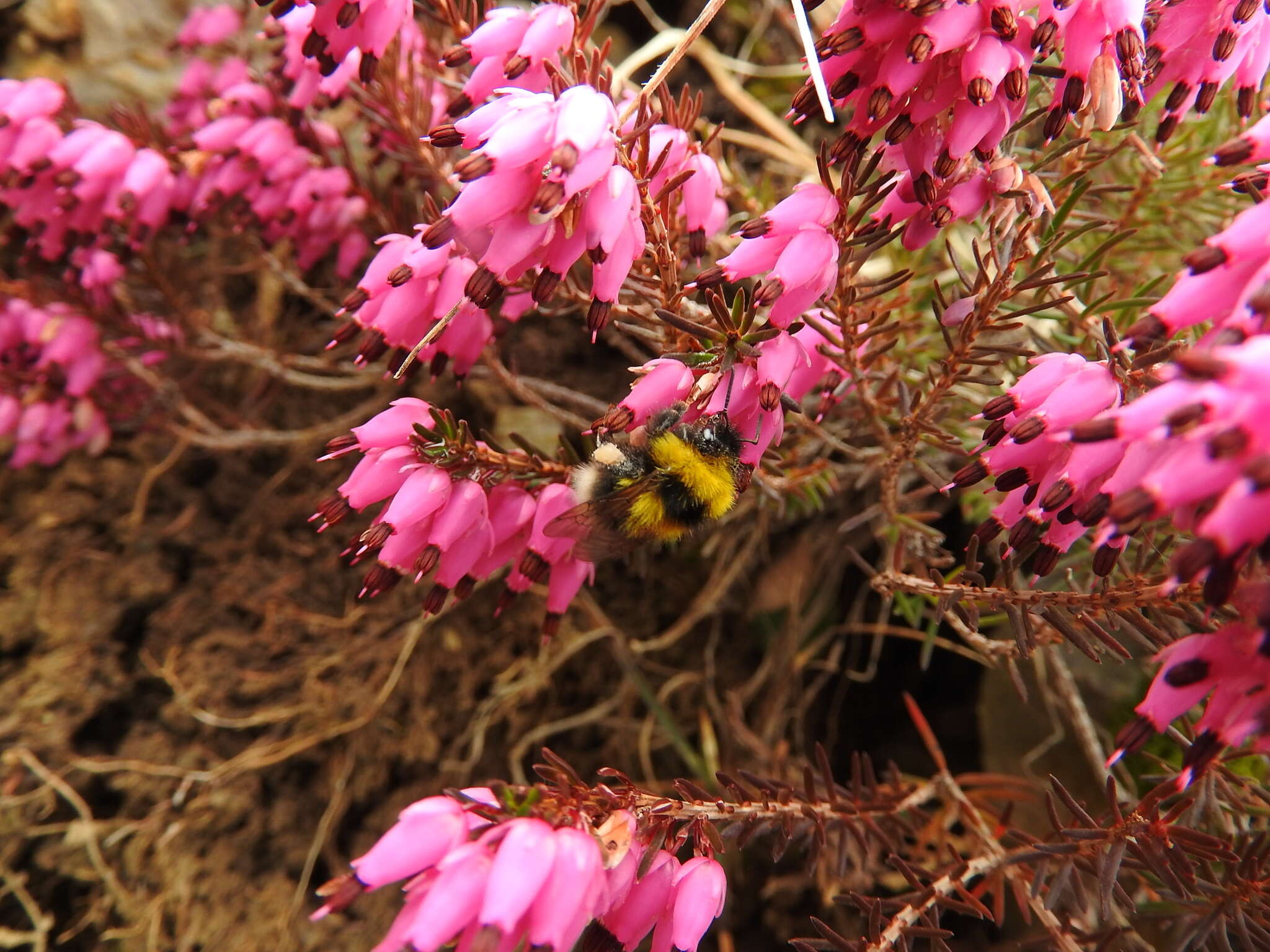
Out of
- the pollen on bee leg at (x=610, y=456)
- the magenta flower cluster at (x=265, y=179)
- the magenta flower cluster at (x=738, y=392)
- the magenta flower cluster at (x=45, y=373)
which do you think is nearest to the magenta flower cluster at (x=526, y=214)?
the magenta flower cluster at (x=738, y=392)

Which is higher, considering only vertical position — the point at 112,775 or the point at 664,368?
the point at 664,368

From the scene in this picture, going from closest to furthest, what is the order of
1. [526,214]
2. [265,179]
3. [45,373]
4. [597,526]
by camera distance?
[526,214], [597,526], [265,179], [45,373]

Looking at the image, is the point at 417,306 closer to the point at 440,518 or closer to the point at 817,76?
the point at 440,518

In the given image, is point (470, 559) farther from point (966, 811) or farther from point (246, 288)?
point (246, 288)

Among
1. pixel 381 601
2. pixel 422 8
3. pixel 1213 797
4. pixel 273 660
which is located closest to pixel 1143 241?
pixel 1213 797

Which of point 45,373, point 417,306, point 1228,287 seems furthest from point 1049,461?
point 45,373

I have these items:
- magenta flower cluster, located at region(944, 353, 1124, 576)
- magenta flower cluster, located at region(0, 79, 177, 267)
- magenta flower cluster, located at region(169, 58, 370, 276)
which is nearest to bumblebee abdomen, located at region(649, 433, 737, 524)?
magenta flower cluster, located at region(944, 353, 1124, 576)

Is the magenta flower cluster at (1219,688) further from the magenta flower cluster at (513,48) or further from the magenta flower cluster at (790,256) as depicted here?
the magenta flower cluster at (513,48)
